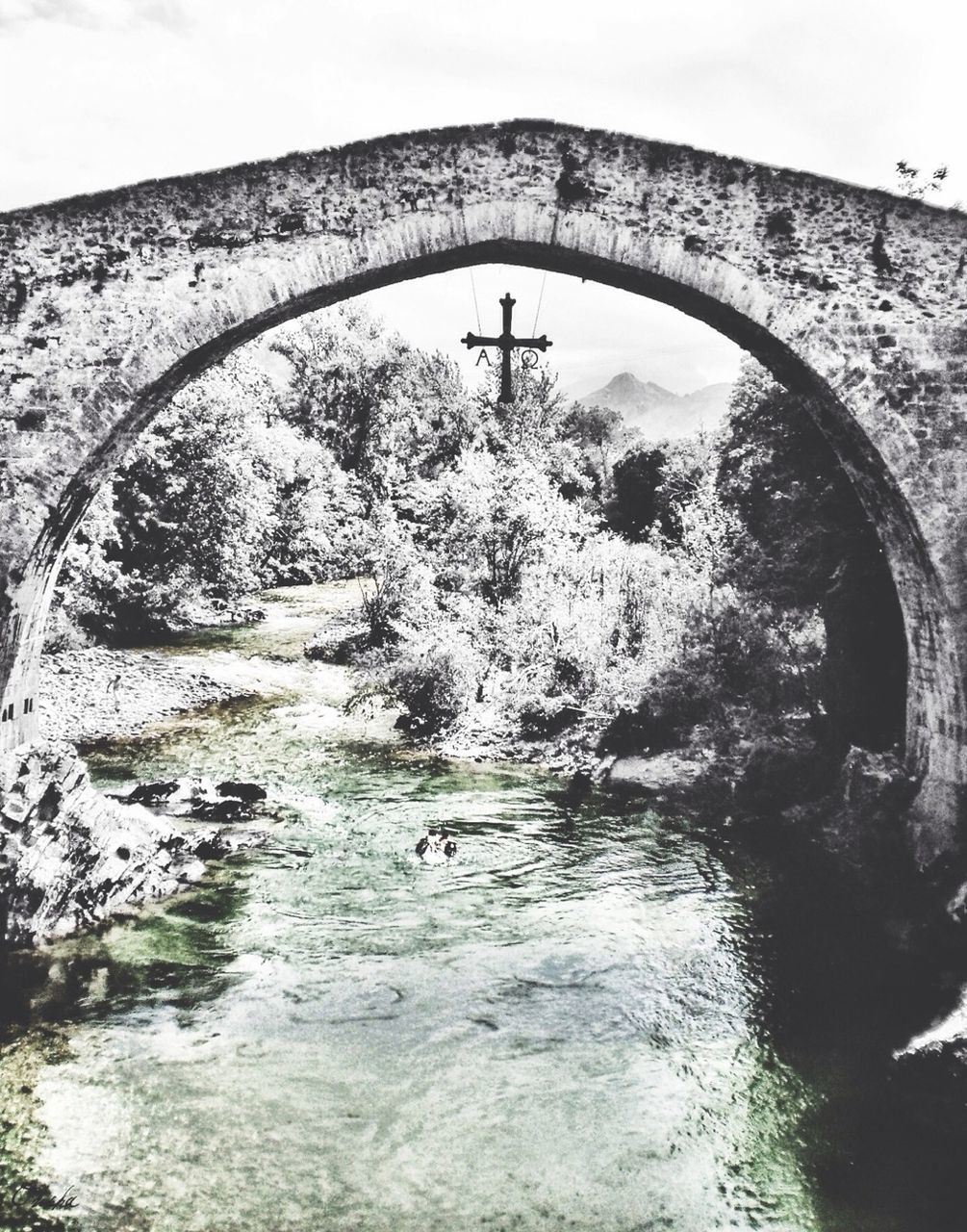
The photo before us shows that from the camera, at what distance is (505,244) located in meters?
6.67

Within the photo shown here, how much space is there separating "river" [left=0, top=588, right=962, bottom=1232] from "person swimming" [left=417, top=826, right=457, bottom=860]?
118 mm

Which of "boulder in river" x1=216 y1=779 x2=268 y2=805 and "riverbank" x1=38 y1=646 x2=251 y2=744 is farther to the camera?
"riverbank" x1=38 y1=646 x2=251 y2=744

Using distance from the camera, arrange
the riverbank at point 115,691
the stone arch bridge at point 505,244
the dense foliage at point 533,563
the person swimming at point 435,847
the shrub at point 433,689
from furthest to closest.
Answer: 1. the shrub at point 433,689
2. the riverbank at point 115,691
3. the dense foliage at point 533,563
4. the person swimming at point 435,847
5. the stone arch bridge at point 505,244

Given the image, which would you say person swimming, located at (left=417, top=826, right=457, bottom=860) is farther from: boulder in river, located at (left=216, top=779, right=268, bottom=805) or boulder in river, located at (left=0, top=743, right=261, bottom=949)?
boulder in river, located at (left=216, top=779, right=268, bottom=805)

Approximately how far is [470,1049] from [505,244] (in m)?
5.72

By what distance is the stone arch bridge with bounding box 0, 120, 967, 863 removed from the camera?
650 cm

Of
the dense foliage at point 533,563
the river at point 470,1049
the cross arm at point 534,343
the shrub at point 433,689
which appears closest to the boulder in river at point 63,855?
the river at point 470,1049

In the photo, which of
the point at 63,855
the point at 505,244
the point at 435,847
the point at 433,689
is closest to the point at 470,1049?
the point at 435,847

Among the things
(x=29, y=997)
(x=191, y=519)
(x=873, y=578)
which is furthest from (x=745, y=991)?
(x=191, y=519)

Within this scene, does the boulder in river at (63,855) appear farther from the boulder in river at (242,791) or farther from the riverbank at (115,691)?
the riverbank at (115,691)

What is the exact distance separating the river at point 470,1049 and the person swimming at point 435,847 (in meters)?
0.12

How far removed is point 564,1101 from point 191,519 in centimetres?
1376

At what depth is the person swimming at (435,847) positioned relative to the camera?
8.20 meters

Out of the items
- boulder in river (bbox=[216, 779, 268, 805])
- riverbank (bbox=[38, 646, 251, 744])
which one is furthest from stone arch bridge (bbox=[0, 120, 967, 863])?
riverbank (bbox=[38, 646, 251, 744])
